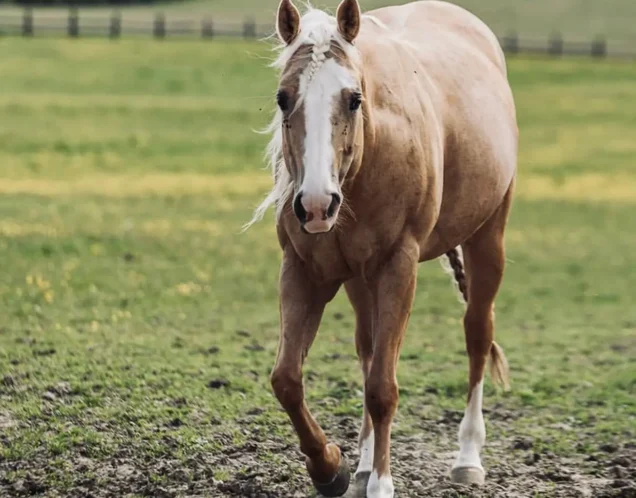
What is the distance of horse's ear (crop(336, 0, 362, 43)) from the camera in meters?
5.05

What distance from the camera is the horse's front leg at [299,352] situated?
543cm

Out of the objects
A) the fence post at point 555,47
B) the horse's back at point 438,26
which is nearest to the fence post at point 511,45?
the fence post at point 555,47

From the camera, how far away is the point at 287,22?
5.14m

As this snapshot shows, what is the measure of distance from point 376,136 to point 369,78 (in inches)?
10.5

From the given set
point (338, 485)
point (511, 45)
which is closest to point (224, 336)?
point (338, 485)

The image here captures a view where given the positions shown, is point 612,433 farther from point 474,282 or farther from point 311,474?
point 311,474

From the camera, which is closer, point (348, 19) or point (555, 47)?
point (348, 19)

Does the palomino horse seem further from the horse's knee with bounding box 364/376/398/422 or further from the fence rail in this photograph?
the fence rail

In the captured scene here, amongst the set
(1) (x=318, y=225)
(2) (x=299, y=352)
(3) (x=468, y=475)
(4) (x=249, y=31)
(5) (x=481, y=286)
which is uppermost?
(1) (x=318, y=225)

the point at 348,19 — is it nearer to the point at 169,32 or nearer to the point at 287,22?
the point at 287,22

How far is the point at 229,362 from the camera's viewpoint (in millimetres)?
8938

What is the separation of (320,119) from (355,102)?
20 centimetres

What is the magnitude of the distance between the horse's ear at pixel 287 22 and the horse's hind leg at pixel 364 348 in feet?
4.87

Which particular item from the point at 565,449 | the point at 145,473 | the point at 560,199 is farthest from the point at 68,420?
the point at 560,199
